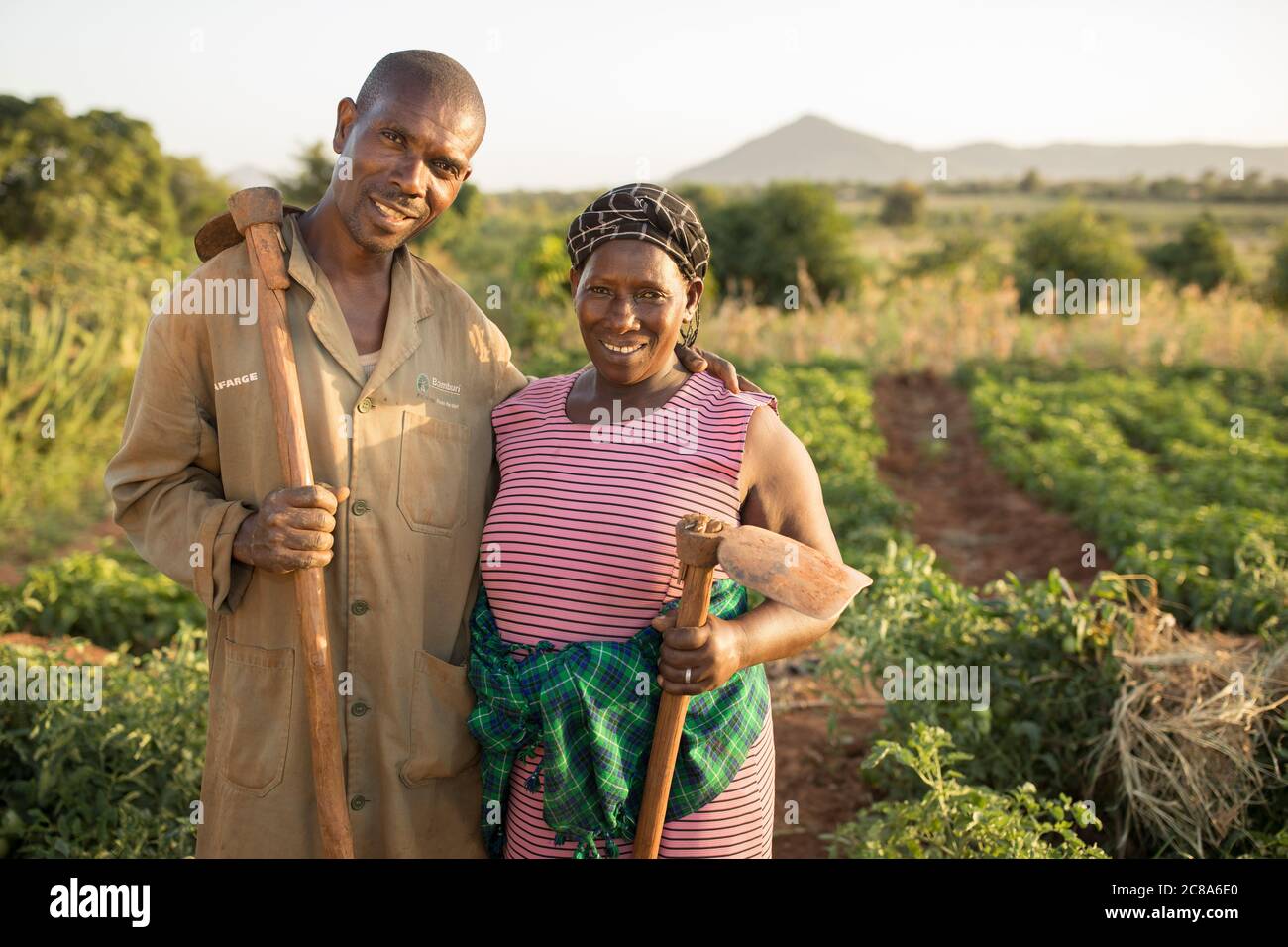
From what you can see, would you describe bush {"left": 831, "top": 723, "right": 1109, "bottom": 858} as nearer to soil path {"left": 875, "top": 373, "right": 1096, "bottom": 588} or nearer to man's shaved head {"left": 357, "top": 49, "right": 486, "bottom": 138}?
man's shaved head {"left": 357, "top": 49, "right": 486, "bottom": 138}

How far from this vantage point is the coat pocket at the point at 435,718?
1947 mm

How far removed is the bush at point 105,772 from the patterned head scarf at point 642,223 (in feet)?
6.45

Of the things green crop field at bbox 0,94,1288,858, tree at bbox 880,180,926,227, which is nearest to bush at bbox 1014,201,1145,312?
green crop field at bbox 0,94,1288,858

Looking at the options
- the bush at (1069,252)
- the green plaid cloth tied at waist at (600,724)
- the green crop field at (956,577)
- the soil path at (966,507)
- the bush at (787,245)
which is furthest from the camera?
the bush at (1069,252)

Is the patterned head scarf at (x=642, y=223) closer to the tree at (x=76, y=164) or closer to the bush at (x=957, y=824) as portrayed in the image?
the bush at (x=957, y=824)

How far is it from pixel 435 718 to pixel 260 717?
0.32m

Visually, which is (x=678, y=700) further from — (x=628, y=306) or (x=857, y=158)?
(x=857, y=158)

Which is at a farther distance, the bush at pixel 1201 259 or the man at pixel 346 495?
the bush at pixel 1201 259

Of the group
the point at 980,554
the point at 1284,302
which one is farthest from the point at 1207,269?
the point at 980,554

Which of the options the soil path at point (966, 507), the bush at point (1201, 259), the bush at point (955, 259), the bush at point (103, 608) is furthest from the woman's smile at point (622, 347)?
the bush at point (1201, 259)

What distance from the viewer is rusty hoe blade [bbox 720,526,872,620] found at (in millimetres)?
1656

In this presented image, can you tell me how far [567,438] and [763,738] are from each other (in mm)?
685
